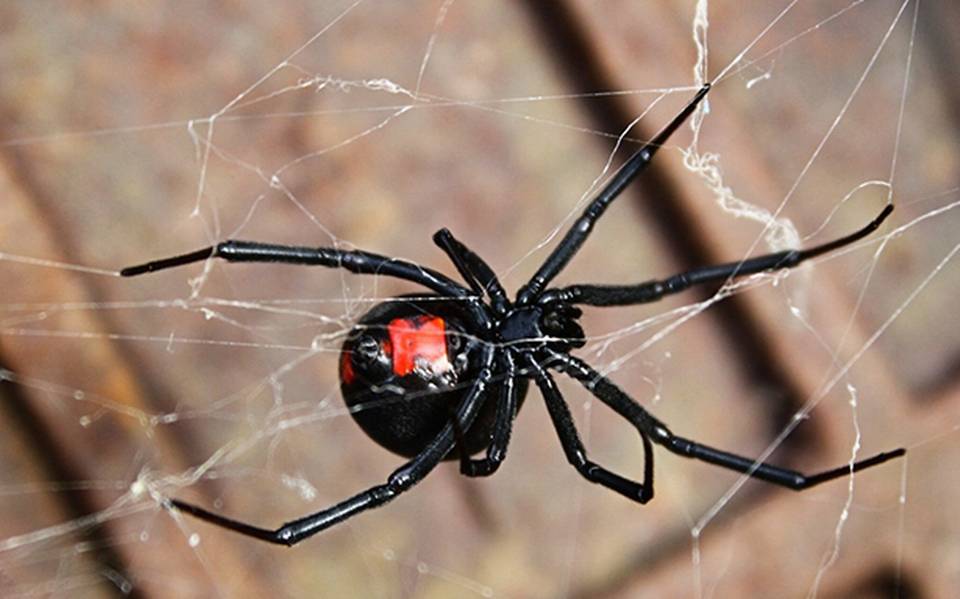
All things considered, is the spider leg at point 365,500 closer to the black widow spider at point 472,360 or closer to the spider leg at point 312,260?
the black widow spider at point 472,360

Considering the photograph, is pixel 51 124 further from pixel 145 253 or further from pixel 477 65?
pixel 477 65

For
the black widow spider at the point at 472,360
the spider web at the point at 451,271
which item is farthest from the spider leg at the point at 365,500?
the spider web at the point at 451,271

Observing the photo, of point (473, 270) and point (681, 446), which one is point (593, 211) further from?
point (681, 446)

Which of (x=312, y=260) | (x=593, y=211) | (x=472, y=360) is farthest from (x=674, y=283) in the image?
(x=312, y=260)

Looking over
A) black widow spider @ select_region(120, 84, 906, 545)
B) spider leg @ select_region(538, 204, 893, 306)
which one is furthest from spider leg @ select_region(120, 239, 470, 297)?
spider leg @ select_region(538, 204, 893, 306)

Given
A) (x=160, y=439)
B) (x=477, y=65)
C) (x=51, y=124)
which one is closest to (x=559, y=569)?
(x=160, y=439)

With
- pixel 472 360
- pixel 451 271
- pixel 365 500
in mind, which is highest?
pixel 451 271

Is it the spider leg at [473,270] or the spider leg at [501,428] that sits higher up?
the spider leg at [473,270]
